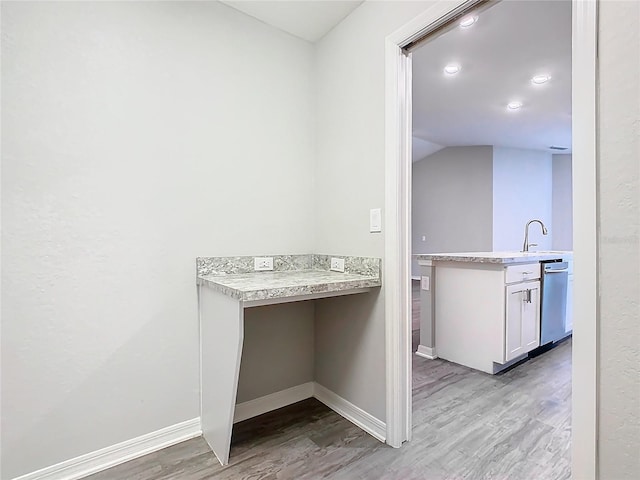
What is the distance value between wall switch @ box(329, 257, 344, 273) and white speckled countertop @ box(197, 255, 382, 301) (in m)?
0.04

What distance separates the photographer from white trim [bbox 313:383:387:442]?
1.81 meters

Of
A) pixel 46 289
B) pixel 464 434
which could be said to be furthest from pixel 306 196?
pixel 464 434

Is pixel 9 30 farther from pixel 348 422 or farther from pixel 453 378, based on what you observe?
pixel 453 378

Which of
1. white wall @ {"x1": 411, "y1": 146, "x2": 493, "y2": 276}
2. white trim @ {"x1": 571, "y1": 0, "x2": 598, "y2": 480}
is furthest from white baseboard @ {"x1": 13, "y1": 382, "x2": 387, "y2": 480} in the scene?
white wall @ {"x1": 411, "y1": 146, "x2": 493, "y2": 276}

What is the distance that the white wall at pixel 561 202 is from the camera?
288 inches

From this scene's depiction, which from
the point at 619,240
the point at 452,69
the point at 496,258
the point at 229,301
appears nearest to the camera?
the point at 619,240

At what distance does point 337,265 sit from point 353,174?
58cm

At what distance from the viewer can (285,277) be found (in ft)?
6.07

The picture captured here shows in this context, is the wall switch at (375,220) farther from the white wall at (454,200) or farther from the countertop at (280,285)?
the white wall at (454,200)

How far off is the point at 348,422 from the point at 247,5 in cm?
256

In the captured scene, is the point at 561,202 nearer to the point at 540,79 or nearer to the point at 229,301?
the point at 540,79

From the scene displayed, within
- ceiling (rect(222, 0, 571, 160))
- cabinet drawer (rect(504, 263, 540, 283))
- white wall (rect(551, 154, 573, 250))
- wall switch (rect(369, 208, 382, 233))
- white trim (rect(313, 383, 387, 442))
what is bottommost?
white trim (rect(313, 383, 387, 442))

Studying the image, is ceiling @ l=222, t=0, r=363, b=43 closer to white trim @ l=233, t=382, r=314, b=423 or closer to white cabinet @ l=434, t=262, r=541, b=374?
white cabinet @ l=434, t=262, r=541, b=374

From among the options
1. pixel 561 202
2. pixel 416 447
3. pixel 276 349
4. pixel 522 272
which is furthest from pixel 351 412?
pixel 561 202
